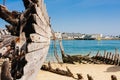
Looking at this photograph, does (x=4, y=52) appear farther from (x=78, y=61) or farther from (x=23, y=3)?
(x=78, y=61)

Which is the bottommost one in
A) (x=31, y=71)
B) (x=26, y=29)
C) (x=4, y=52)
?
(x=31, y=71)

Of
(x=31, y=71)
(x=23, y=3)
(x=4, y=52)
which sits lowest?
(x=31, y=71)

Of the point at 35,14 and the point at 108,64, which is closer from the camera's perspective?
the point at 35,14

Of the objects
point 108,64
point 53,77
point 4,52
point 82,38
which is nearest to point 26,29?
point 4,52

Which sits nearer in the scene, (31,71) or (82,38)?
(31,71)

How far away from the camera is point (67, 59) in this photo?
2588cm

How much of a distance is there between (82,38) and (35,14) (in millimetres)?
192934

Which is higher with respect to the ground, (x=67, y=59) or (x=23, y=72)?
(x=23, y=72)

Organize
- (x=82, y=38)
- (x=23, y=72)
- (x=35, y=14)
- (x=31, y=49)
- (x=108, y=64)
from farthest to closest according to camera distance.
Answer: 1. (x=82, y=38)
2. (x=108, y=64)
3. (x=35, y=14)
4. (x=31, y=49)
5. (x=23, y=72)

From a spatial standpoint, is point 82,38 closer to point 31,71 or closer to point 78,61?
point 78,61

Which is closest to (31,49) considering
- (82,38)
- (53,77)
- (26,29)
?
(26,29)

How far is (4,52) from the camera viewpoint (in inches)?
213

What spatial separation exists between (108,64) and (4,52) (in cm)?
1964

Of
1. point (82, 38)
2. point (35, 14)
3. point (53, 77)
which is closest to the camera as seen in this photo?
point (35, 14)
